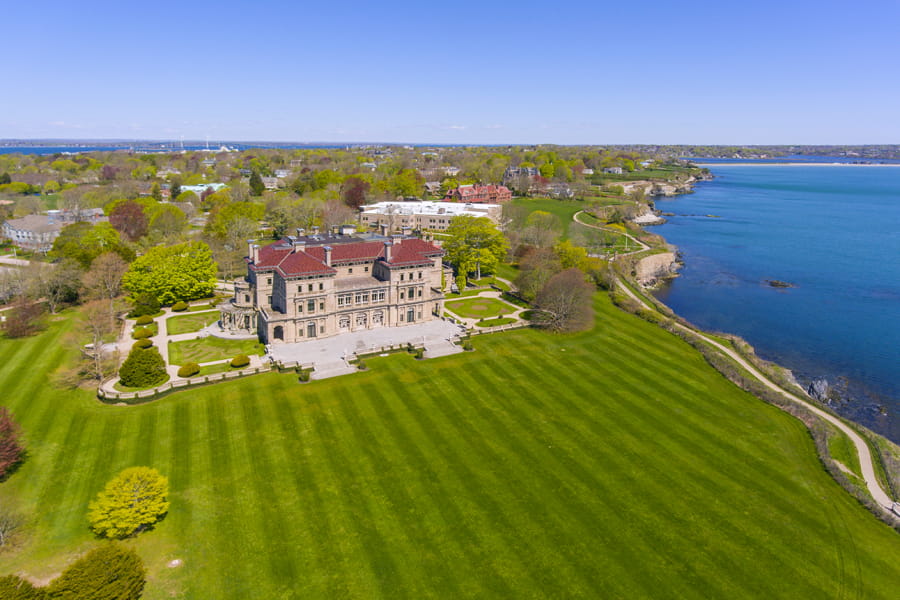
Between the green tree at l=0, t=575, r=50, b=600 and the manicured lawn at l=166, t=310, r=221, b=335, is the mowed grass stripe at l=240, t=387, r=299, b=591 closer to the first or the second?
the green tree at l=0, t=575, r=50, b=600

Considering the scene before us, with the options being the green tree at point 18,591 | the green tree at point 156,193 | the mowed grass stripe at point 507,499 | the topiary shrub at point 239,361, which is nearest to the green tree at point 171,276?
the topiary shrub at point 239,361

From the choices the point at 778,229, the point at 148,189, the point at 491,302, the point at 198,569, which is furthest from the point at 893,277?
the point at 148,189

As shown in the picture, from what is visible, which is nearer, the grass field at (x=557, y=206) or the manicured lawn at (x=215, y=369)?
the manicured lawn at (x=215, y=369)

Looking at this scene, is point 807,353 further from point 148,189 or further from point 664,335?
point 148,189

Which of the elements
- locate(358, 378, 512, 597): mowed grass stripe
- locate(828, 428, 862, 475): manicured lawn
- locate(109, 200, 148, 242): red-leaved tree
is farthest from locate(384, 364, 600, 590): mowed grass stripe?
locate(109, 200, 148, 242): red-leaved tree

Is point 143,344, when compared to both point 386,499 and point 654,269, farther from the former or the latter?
point 654,269

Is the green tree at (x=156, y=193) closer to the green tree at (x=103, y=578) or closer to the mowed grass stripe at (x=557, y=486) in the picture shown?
the mowed grass stripe at (x=557, y=486)
